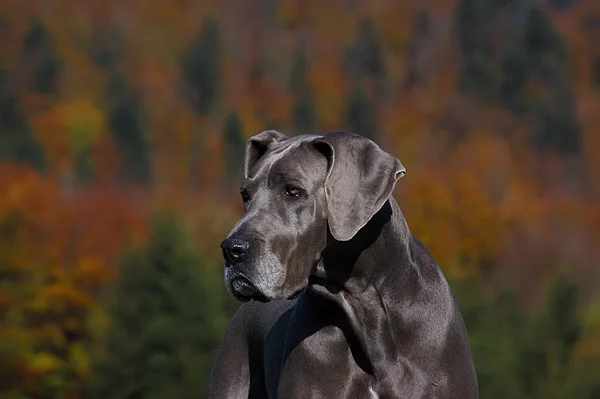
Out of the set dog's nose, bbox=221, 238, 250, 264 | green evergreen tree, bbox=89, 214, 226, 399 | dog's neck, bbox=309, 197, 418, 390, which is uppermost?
dog's nose, bbox=221, 238, 250, 264

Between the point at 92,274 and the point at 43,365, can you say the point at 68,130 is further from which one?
the point at 43,365

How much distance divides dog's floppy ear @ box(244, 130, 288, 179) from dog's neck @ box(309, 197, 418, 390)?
80 centimetres

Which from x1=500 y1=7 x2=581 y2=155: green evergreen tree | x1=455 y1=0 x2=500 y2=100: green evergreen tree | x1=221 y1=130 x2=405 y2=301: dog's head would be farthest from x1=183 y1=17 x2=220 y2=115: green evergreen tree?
x1=221 y1=130 x2=405 y2=301: dog's head

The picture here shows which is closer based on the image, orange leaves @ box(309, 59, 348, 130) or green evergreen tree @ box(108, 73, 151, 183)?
green evergreen tree @ box(108, 73, 151, 183)

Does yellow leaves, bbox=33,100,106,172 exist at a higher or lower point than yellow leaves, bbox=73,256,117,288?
lower

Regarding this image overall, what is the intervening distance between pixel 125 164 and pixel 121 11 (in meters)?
29.3

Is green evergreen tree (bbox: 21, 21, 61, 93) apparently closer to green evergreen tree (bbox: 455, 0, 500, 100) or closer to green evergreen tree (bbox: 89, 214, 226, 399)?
green evergreen tree (bbox: 455, 0, 500, 100)

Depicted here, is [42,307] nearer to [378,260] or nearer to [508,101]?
[378,260]

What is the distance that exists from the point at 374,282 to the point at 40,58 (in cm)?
10012

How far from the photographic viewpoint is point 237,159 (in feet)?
315

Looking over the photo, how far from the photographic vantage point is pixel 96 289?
5759 cm

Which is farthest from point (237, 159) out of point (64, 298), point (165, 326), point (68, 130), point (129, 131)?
point (165, 326)

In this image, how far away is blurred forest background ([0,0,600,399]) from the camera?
47406 millimetres

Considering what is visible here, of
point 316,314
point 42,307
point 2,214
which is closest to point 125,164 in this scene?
point 2,214
